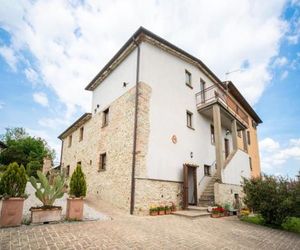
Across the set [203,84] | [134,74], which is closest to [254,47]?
[203,84]

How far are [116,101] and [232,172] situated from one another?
816cm

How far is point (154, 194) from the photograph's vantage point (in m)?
9.41

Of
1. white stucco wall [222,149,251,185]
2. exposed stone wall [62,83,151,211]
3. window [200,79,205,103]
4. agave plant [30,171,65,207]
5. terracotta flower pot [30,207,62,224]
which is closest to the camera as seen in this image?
terracotta flower pot [30,207,62,224]

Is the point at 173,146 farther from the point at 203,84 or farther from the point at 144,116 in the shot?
the point at 203,84

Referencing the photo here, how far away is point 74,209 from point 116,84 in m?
7.99

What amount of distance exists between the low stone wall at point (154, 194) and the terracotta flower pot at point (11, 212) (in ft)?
14.7

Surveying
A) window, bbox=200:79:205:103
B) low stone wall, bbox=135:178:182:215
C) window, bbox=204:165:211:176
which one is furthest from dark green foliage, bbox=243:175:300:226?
window, bbox=200:79:205:103

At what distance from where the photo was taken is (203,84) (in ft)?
50.5

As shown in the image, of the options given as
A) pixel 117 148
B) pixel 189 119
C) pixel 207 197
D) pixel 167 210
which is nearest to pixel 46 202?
pixel 117 148

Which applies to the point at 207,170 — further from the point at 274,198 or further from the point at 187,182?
the point at 274,198

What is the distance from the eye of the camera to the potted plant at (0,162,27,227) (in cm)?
548

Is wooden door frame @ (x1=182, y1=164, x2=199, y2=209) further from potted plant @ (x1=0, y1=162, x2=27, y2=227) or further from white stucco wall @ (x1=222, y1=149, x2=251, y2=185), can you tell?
potted plant @ (x1=0, y1=162, x2=27, y2=227)

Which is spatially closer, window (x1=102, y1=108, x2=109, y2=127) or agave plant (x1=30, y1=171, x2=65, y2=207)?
agave plant (x1=30, y1=171, x2=65, y2=207)

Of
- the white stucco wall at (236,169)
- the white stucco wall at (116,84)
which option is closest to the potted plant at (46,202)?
the white stucco wall at (116,84)
